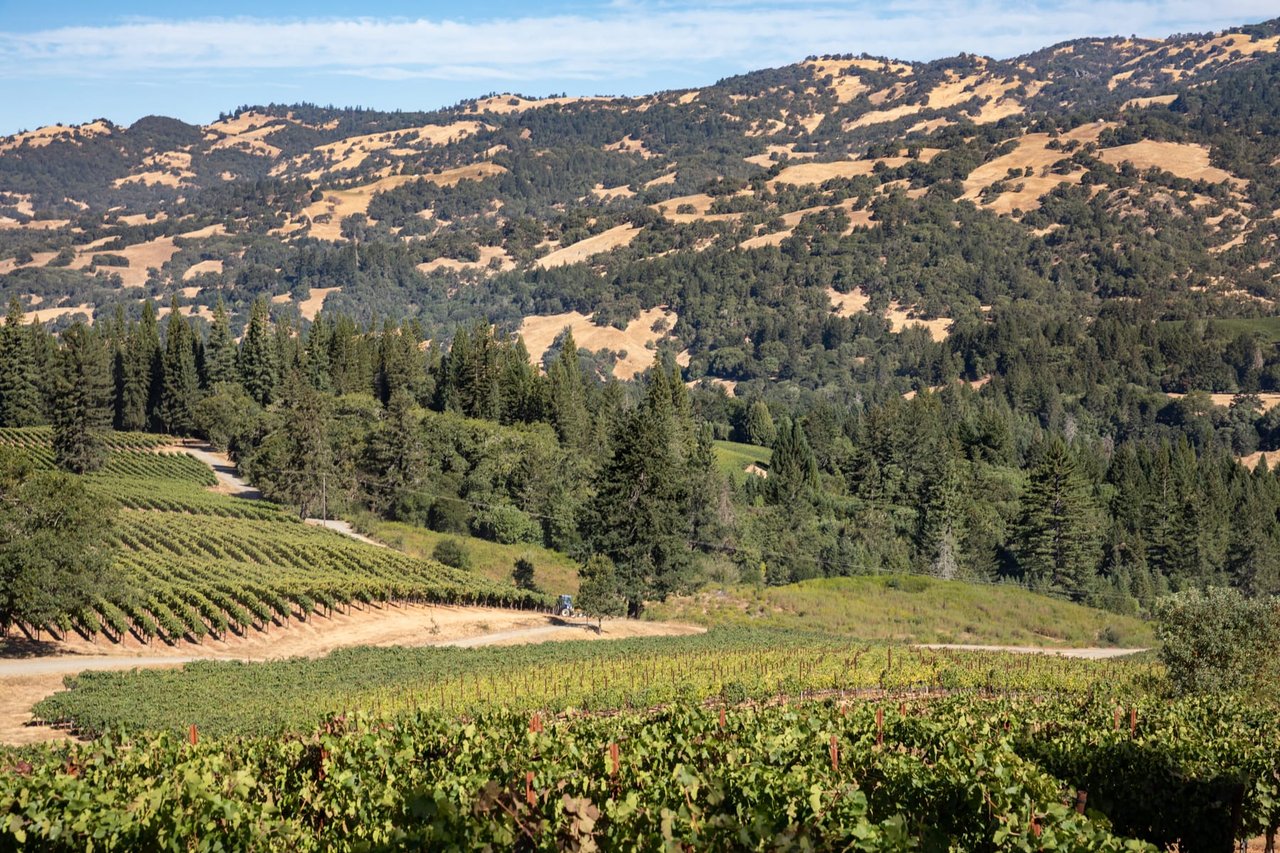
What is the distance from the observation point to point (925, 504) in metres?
121

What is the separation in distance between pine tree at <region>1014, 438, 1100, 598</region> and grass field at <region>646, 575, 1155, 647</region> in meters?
25.6

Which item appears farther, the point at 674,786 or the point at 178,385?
the point at 178,385

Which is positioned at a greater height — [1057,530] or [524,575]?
[524,575]

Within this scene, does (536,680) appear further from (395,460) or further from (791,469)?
(791,469)

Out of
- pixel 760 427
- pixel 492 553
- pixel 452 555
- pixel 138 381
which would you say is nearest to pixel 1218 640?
pixel 452 555

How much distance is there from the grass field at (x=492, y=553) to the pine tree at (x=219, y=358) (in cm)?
4497

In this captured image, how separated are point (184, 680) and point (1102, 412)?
179m

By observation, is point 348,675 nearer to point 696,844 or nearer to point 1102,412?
point 696,844

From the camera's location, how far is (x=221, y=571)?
222 ft

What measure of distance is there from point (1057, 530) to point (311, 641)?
73.6 meters

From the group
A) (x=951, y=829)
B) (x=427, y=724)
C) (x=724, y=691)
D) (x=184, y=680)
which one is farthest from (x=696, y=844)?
(x=184, y=680)

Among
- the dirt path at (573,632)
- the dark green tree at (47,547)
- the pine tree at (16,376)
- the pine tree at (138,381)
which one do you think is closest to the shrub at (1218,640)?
the dirt path at (573,632)

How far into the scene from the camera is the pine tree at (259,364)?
134 m

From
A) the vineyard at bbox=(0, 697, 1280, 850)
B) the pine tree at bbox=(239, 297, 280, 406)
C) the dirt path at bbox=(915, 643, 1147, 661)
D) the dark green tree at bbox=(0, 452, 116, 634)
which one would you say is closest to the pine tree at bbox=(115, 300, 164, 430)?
the pine tree at bbox=(239, 297, 280, 406)
